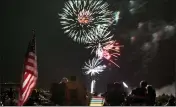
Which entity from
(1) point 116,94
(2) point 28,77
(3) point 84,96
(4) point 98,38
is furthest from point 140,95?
(4) point 98,38

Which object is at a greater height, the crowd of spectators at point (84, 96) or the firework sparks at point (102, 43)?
the firework sparks at point (102, 43)

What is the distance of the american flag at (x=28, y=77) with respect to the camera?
5609 mm

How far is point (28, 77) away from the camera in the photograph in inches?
233

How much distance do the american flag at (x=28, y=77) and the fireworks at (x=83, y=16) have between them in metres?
8.50

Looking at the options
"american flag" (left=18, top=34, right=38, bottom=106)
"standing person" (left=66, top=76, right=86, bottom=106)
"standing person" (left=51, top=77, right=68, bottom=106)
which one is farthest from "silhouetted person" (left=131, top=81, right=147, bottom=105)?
"american flag" (left=18, top=34, right=38, bottom=106)

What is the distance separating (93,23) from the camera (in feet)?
48.5

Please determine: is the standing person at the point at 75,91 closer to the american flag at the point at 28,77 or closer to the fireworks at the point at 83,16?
the american flag at the point at 28,77

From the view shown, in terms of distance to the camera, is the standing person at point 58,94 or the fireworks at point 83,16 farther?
the fireworks at point 83,16

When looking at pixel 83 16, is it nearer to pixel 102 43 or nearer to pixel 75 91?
pixel 102 43

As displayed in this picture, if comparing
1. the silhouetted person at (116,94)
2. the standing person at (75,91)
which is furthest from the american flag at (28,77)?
the silhouetted person at (116,94)

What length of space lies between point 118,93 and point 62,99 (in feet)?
3.64

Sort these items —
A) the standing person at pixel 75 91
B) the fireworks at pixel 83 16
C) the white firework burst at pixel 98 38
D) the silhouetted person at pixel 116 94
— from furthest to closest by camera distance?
the white firework burst at pixel 98 38, the fireworks at pixel 83 16, the standing person at pixel 75 91, the silhouetted person at pixel 116 94

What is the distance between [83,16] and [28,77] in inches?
371

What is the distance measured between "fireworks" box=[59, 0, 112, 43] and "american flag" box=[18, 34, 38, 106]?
8.50 m
